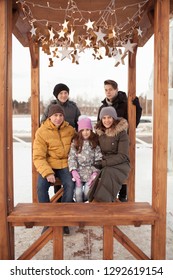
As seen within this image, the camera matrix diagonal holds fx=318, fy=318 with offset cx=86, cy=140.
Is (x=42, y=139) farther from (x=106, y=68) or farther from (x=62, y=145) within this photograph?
(x=106, y=68)

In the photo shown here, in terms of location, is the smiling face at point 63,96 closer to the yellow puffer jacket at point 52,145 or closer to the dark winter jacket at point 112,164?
the yellow puffer jacket at point 52,145

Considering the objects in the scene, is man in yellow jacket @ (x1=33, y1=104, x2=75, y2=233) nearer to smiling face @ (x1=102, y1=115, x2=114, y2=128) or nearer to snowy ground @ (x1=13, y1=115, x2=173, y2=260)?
smiling face @ (x1=102, y1=115, x2=114, y2=128)

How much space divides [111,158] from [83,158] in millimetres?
280

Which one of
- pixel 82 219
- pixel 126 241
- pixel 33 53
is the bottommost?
pixel 126 241

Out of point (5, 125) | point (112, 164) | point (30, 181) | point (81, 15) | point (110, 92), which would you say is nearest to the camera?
point (5, 125)

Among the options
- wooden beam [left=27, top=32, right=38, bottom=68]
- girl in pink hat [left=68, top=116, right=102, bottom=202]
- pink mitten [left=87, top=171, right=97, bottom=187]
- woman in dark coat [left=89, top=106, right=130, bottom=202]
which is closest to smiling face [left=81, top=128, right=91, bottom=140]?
girl in pink hat [left=68, top=116, right=102, bottom=202]

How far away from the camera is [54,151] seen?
3311 millimetres

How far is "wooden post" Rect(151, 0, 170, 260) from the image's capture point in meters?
2.36

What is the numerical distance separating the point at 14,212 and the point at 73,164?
872 mm

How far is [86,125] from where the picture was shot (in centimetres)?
320

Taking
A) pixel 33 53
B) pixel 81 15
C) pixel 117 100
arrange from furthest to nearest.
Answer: pixel 33 53 → pixel 117 100 → pixel 81 15

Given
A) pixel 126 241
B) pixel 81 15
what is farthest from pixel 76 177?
pixel 81 15

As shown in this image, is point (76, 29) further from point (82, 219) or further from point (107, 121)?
point (82, 219)

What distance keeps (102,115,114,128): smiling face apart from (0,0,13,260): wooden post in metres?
1.06
